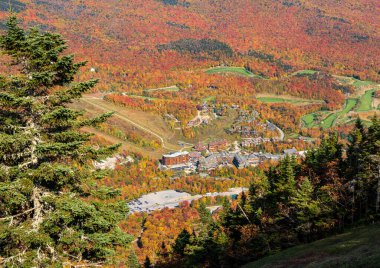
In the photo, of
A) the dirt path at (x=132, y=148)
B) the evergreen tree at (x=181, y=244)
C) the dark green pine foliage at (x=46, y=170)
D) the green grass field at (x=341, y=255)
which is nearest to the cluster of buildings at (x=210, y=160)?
the dirt path at (x=132, y=148)

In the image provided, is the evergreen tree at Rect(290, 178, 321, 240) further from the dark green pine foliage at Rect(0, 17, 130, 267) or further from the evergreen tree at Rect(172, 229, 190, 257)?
the dark green pine foliage at Rect(0, 17, 130, 267)

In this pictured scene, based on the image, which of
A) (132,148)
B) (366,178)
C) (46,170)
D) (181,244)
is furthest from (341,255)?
(132,148)

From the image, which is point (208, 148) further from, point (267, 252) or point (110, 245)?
point (110, 245)

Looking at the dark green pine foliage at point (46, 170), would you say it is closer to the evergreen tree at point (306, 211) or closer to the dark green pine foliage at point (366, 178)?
the evergreen tree at point (306, 211)

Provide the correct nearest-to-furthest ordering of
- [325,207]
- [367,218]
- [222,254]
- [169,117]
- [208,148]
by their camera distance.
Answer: [367,218] → [325,207] → [222,254] → [208,148] → [169,117]

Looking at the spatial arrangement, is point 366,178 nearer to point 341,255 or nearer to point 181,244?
point 341,255

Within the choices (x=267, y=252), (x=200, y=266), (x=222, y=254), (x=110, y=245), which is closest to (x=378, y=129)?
(x=267, y=252)

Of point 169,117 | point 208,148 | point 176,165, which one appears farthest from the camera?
point 169,117
